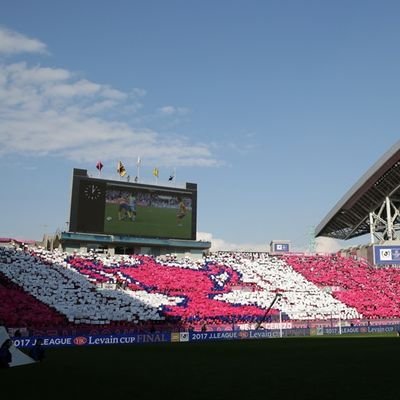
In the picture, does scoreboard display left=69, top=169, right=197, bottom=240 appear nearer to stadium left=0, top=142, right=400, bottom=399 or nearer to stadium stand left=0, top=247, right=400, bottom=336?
stadium left=0, top=142, right=400, bottom=399

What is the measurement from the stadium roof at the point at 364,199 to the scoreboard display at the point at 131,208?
25.4 metres

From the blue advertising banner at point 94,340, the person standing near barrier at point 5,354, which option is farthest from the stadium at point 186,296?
the person standing near barrier at point 5,354

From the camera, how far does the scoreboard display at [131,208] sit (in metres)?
59.9

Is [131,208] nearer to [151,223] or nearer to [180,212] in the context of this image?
[151,223]

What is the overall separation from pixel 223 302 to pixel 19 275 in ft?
73.5

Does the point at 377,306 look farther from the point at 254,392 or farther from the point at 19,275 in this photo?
the point at 254,392

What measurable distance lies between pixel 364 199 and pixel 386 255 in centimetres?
911

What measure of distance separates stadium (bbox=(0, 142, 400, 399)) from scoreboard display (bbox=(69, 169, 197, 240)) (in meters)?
0.13

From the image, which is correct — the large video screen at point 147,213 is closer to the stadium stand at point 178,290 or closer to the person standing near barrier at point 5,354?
the stadium stand at point 178,290

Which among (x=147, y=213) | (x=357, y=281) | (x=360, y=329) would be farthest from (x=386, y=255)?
(x=147, y=213)

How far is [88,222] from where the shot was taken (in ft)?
197

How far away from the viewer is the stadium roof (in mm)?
69938

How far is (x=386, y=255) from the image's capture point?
74.5m

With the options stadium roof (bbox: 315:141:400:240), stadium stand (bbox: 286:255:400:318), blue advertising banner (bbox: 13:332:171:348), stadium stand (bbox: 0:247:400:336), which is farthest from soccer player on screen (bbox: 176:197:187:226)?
stadium roof (bbox: 315:141:400:240)
